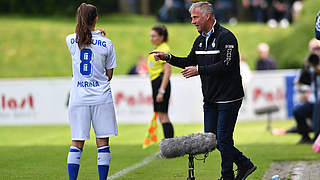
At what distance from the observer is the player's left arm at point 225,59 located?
759 centimetres

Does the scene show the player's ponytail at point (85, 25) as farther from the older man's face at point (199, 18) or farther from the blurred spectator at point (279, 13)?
the blurred spectator at point (279, 13)

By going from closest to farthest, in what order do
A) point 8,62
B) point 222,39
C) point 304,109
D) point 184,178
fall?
1. point 222,39
2. point 184,178
3. point 304,109
4. point 8,62

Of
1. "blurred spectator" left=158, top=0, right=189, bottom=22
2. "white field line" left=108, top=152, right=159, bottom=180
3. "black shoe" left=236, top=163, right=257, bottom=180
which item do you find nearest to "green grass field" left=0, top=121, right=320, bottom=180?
"white field line" left=108, top=152, right=159, bottom=180

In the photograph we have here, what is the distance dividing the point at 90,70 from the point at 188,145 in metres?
1.30

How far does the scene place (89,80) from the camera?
299 inches

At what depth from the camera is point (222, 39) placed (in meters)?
7.66

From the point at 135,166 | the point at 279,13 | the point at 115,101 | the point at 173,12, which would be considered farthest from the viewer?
the point at 173,12

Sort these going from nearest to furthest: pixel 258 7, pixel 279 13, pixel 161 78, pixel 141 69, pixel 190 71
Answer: pixel 190 71, pixel 161 78, pixel 141 69, pixel 279 13, pixel 258 7

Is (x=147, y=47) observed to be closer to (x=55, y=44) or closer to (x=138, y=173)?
(x=55, y=44)

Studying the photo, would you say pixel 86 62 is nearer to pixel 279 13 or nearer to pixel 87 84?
pixel 87 84

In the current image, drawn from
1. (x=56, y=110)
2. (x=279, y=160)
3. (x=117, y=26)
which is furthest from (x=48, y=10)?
(x=279, y=160)

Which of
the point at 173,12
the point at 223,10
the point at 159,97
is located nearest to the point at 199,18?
the point at 159,97

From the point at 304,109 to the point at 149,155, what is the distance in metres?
3.67

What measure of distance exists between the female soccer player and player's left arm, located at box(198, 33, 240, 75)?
1023 millimetres
